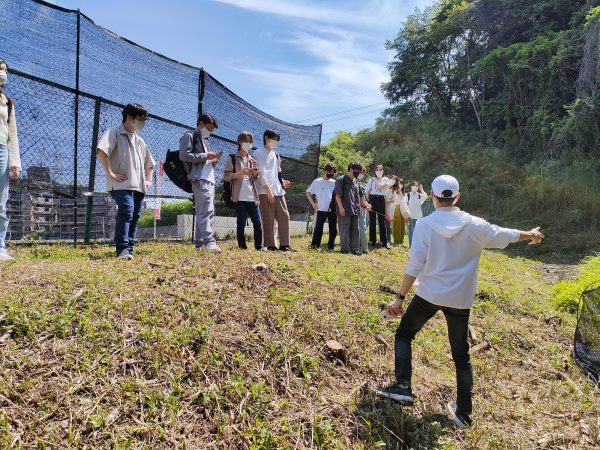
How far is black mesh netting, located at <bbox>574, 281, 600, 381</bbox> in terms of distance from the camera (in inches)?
173

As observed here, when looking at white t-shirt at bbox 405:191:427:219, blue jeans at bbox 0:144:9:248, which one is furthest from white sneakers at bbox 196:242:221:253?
white t-shirt at bbox 405:191:427:219

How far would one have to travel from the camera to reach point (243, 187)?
6121 millimetres

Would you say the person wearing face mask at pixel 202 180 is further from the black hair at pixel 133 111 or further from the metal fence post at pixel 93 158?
the metal fence post at pixel 93 158

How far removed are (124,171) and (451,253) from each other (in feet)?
11.5

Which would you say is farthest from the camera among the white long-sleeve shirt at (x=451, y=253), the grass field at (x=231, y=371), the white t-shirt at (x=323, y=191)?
the white t-shirt at (x=323, y=191)

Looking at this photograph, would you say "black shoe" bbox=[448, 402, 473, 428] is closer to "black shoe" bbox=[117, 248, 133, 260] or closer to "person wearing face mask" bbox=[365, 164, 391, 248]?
"black shoe" bbox=[117, 248, 133, 260]

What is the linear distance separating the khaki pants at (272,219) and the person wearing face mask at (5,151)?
322 centimetres

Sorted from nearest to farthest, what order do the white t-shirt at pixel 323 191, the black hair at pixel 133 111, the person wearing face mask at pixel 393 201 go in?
the black hair at pixel 133 111 → the white t-shirt at pixel 323 191 → the person wearing face mask at pixel 393 201

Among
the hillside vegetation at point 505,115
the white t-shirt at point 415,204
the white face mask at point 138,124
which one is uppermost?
the hillside vegetation at point 505,115

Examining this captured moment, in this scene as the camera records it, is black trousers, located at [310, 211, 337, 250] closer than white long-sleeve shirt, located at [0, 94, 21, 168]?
No

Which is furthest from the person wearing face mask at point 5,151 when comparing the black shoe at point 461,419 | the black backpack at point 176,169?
the black shoe at point 461,419

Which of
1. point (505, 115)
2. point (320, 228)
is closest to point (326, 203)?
point (320, 228)

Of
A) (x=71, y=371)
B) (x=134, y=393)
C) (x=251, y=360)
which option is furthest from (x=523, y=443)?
(x=71, y=371)

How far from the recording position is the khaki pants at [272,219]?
670 centimetres
